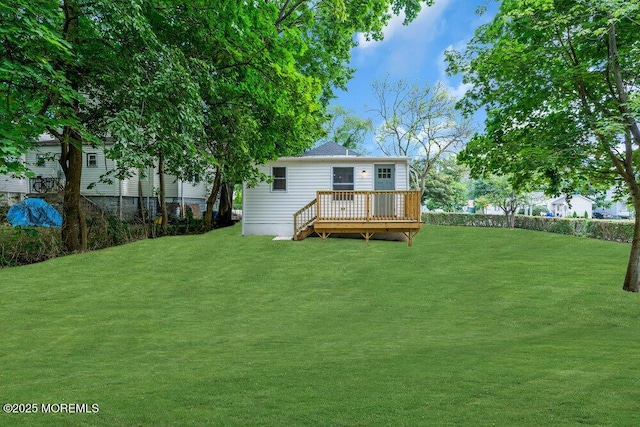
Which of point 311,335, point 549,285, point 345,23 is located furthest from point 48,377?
point 345,23

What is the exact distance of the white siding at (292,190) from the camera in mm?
18094

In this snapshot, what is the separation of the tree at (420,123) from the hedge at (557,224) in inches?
157

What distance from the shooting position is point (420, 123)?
38906 millimetres

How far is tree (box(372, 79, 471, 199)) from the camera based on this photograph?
125ft

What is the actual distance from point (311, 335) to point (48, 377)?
389cm

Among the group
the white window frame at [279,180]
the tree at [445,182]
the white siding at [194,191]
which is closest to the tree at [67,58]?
the white window frame at [279,180]

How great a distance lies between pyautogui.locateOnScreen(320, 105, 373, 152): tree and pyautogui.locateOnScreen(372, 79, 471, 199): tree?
2167 millimetres

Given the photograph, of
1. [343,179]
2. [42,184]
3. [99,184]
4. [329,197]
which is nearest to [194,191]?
[99,184]

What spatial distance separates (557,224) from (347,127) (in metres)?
23.6

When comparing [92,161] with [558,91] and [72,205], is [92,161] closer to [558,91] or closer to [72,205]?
[72,205]

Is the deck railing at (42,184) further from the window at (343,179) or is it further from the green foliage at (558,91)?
the green foliage at (558,91)

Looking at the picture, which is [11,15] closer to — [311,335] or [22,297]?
[22,297]

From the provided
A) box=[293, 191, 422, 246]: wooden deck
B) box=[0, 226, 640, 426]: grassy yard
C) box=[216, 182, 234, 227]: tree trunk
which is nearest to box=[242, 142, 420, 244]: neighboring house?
box=[293, 191, 422, 246]: wooden deck

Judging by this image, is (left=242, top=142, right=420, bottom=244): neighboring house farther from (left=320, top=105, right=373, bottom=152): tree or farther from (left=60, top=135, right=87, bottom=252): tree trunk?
(left=320, top=105, right=373, bottom=152): tree
